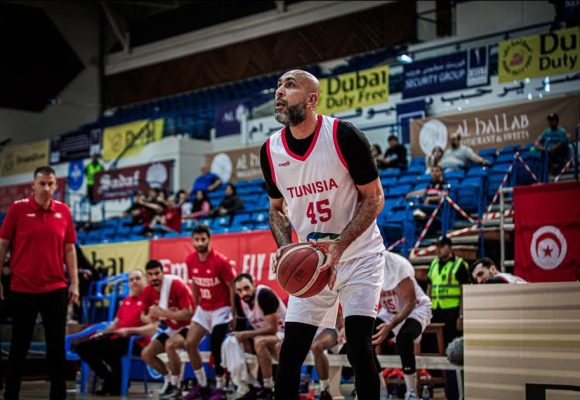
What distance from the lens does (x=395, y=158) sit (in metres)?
14.5

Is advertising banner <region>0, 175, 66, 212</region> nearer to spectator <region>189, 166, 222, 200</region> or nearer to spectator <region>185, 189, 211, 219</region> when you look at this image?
spectator <region>189, 166, 222, 200</region>

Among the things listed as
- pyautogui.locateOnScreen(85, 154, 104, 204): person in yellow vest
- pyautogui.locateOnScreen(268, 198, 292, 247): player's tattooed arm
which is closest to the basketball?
pyautogui.locateOnScreen(268, 198, 292, 247): player's tattooed arm

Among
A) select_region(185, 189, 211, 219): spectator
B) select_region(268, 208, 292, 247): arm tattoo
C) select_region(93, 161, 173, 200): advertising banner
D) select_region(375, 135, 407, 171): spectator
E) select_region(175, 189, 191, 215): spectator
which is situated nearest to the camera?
select_region(268, 208, 292, 247): arm tattoo

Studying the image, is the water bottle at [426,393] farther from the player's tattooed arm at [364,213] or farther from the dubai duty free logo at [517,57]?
the dubai duty free logo at [517,57]

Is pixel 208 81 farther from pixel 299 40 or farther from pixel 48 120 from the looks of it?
pixel 48 120

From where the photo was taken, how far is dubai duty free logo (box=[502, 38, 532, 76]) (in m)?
14.2

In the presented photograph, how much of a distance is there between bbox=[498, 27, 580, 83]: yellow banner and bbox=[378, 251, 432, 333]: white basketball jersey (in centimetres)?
688

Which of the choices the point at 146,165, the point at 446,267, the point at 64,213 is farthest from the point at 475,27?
the point at 64,213

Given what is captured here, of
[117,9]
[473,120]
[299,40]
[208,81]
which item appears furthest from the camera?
[117,9]

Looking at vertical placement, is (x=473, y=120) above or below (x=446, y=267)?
above

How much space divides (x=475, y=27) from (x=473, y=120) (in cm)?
493

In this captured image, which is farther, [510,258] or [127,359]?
[510,258]

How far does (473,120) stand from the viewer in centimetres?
1413

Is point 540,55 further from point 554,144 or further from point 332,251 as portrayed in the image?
point 332,251
